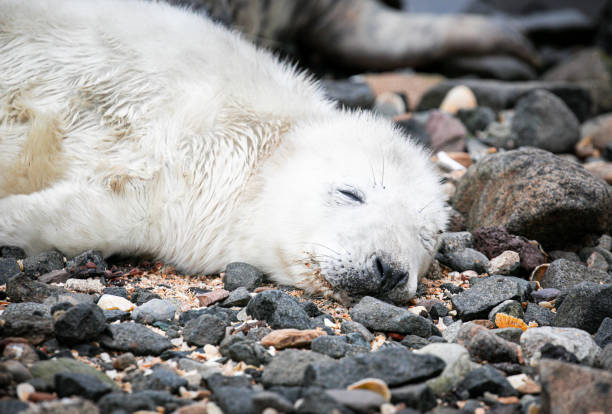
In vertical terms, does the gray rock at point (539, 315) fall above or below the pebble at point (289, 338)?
above

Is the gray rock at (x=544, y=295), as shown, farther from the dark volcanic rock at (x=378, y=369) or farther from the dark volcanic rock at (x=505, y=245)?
the dark volcanic rock at (x=378, y=369)

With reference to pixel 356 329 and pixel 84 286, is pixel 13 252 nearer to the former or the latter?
pixel 84 286

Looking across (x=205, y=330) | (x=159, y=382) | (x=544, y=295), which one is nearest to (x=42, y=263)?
(x=205, y=330)

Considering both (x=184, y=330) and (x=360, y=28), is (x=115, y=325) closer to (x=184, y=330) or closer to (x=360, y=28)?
(x=184, y=330)

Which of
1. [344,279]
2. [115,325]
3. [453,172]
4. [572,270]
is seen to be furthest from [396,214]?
[453,172]

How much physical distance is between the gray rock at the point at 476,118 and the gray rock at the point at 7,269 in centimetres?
387

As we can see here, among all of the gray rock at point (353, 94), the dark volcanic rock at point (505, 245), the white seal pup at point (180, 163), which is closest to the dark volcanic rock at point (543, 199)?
the dark volcanic rock at point (505, 245)

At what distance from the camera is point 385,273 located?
2.53 meters

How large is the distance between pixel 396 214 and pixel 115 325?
4.34ft

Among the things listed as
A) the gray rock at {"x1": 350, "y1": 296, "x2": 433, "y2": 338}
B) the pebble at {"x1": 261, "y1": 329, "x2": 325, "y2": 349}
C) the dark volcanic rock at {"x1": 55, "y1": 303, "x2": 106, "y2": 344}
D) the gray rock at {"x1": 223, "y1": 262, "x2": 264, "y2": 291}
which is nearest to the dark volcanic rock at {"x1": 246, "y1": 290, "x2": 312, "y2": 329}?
the pebble at {"x1": 261, "y1": 329, "x2": 325, "y2": 349}

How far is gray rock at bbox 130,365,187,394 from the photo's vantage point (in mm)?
1758

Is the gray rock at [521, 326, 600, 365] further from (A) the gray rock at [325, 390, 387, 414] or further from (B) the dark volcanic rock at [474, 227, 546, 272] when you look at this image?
(B) the dark volcanic rock at [474, 227, 546, 272]

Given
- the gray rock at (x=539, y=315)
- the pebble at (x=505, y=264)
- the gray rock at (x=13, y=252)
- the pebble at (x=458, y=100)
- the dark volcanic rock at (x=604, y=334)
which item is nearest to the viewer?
the dark volcanic rock at (x=604, y=334)

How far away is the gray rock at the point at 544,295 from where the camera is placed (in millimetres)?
2742
